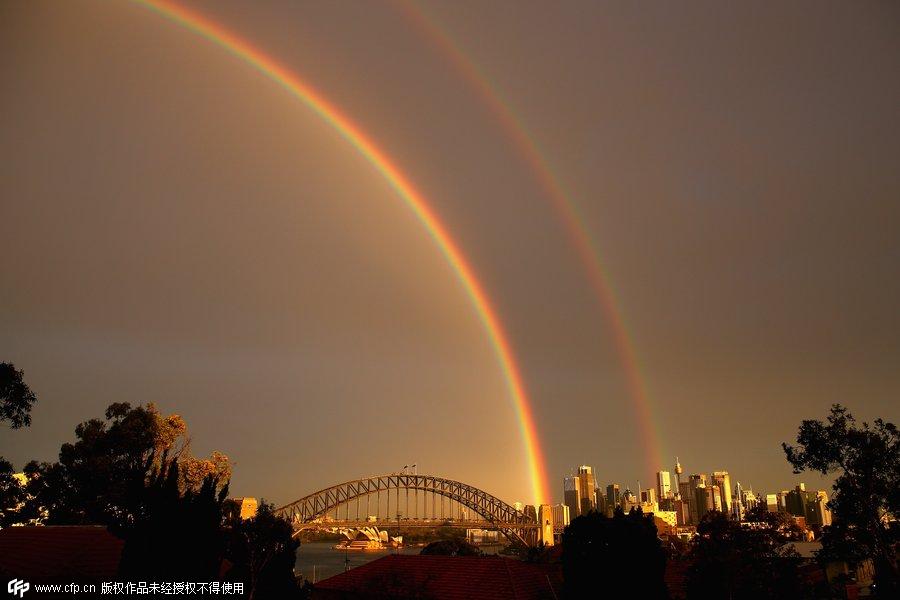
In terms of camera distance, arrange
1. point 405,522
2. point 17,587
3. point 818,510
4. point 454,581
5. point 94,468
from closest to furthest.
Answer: point 17,587
point 454,581
point 94,468
point 405,522
point 818,510

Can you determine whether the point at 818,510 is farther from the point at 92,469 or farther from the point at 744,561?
the point at 92,469

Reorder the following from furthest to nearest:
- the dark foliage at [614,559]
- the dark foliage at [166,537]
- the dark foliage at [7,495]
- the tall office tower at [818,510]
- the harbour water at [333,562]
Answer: the tall office tower at [818,510]
the harbour water at [333,562]
the dark foliage at [7,495]
the dark foliage at [614,559]
the dark foliage at [166,537]

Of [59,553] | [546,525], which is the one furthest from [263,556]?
[546,525]

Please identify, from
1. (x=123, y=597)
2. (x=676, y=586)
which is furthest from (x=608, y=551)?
(x=123, y=597)

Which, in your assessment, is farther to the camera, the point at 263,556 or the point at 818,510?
the point at 818,510

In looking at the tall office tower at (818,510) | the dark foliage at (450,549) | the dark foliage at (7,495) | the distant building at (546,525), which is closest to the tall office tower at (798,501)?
the tall office tower at (818,510)

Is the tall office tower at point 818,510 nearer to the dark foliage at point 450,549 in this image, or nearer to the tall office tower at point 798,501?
the tall office tower at point 798,501

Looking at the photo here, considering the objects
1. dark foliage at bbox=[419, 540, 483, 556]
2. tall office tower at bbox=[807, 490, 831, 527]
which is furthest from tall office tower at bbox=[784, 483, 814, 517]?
dark foliage at bbox=[419, 540, 483, 556]
